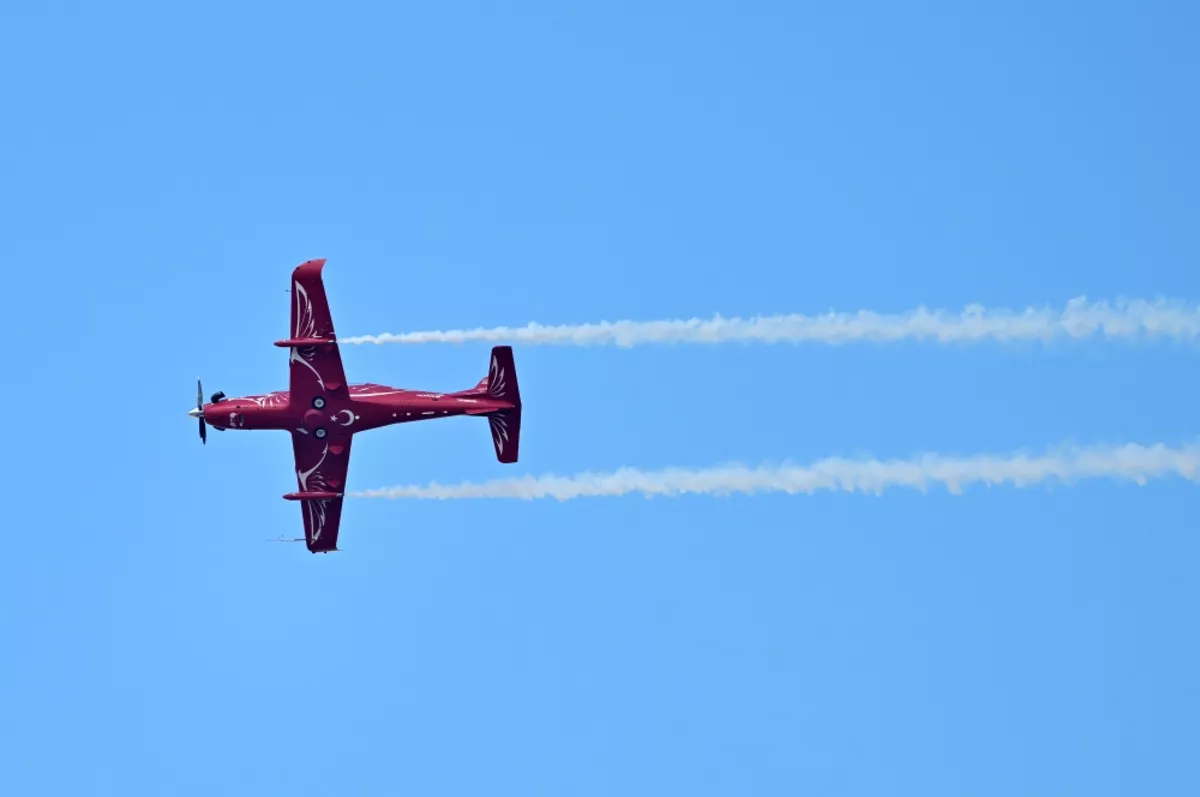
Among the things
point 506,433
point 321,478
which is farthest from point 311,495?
point 506,433

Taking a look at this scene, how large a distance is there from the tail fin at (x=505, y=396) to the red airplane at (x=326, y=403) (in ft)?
0.10

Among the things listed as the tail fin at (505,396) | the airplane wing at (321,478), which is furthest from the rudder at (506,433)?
the airplane wing at (321,478)

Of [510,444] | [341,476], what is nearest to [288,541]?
[341,476]

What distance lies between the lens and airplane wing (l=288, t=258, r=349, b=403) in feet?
300

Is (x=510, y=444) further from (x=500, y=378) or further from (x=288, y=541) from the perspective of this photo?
(x=288, y=541)

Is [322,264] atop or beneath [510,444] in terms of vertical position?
atop

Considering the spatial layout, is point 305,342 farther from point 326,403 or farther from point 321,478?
point 321,478

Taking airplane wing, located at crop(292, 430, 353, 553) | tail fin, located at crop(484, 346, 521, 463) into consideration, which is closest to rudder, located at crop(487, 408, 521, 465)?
tail fin, located at crop(484, 346, 521, 463)

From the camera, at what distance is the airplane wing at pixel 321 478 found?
307 ft

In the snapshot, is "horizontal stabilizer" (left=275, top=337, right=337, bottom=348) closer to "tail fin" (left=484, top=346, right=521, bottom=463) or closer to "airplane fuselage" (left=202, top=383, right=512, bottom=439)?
"airplane fuselage" (left=202, top=383, right=512, bottom=439)

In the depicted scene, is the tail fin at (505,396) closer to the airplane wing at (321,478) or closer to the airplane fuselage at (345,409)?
the airplane fuselage at (345,409)

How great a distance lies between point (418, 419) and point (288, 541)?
654cm

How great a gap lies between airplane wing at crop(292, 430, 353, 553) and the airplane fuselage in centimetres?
53

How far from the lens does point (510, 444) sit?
91.6 m
